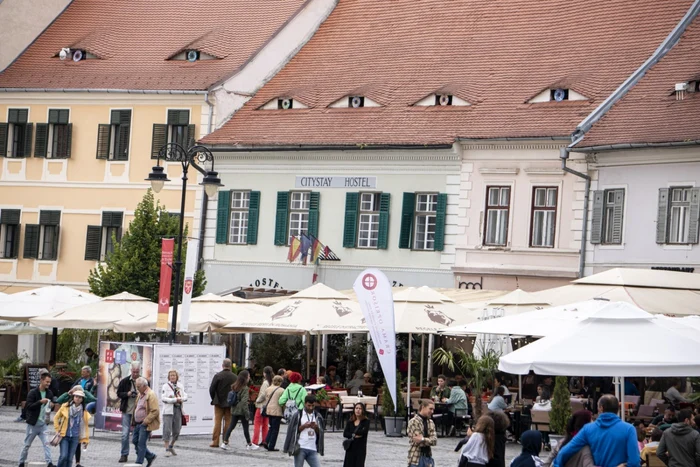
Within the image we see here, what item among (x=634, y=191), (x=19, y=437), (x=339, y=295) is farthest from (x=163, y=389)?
(x=634, y=191)

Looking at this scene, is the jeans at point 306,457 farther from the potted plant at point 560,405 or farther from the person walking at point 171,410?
the potted plant at point 560,405

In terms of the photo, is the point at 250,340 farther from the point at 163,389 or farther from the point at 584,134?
the point at 163,389

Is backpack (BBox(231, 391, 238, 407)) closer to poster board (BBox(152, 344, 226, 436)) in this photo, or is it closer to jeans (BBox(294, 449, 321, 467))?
poster board (BBox(152, 344, 226, 436))

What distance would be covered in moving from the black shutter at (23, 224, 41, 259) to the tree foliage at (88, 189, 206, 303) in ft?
18.8

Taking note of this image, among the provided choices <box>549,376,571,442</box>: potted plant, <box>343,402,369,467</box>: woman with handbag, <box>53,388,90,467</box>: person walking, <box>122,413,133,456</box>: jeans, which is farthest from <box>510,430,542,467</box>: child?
<box>549,376,571,442</box>: potted plant

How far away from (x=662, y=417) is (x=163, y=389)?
320 inches

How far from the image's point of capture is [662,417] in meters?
23.4

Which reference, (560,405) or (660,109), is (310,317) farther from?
(660,109)

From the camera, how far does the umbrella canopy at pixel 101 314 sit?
32969mm

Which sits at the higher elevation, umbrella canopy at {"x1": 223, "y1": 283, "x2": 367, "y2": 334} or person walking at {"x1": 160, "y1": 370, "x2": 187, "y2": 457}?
umbrella canopy at {"x1": 223, "y1": 283, "x2": 367, "y2": 334}

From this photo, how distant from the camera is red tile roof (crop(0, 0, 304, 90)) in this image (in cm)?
4425

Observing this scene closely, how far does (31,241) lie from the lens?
45219 mm

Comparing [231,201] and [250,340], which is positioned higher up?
[231,201]

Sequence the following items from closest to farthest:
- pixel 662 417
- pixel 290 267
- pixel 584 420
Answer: pixel 584 420 < pixel 662 417 < pixel 290 267
